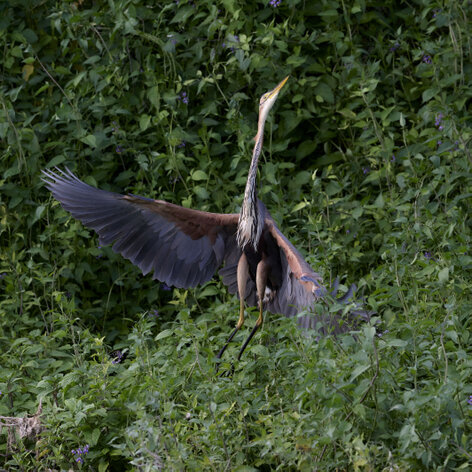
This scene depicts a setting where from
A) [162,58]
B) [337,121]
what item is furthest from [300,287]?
[162,58]

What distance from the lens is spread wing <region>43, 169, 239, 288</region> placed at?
4352 millimetres

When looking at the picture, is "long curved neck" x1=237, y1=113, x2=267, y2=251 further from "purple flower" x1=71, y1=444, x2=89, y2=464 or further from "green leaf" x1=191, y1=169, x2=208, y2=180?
"purple flower" x1=71, y1=444, x2=89, y2=464

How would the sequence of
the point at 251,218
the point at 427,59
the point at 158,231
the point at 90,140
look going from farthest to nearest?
the point at 427,59 < the point at 90,140 < the point at 158,231 < the point at 251,218

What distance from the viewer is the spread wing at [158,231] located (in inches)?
171

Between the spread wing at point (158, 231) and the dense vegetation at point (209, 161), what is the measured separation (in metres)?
0.19

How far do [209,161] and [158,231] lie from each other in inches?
41.8

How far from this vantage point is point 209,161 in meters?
5.38

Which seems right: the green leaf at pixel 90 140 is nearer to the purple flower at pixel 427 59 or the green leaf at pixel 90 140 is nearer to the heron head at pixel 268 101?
the heron head at pixel 268 101

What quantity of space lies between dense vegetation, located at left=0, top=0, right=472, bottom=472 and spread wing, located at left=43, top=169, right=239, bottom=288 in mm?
189

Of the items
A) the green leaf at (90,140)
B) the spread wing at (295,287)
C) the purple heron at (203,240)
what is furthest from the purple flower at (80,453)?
the green leaf at (90,140)

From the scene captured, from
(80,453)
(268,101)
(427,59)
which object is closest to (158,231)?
(268,101)

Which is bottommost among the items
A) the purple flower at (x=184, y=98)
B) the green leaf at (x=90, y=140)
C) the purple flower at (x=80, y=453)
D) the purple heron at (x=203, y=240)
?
the purple flower at (x=80, y=453)

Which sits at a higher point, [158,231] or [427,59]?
[427,59]

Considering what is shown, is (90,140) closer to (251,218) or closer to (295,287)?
(251,218)
